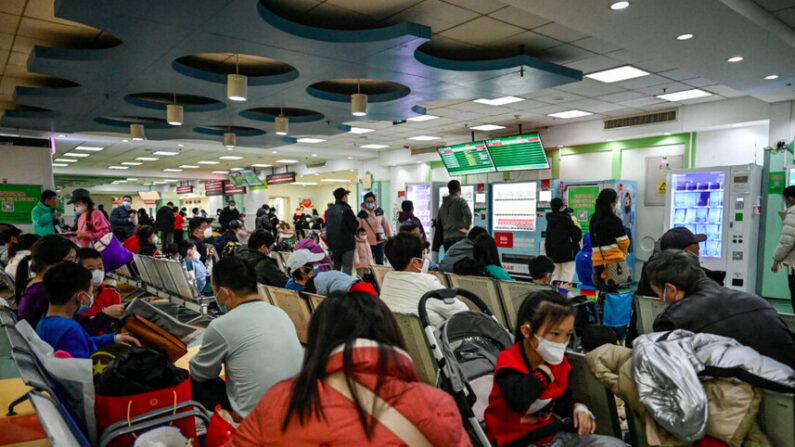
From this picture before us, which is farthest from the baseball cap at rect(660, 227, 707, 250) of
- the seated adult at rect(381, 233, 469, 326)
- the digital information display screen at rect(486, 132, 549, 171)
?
the digital information display screen at rect(486, 132, 549, 171)

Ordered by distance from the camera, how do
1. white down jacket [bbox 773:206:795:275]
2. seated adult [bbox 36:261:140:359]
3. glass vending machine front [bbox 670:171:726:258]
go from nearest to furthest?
seated adult [bbox 36:261:140:359] < white down jacket [bbox 773:206:795:275] < glass vending machine front [bbox 670:171:726:258]

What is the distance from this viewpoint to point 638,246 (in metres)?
9.18

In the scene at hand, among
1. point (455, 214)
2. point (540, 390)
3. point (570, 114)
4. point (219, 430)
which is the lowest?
point (219, 430)

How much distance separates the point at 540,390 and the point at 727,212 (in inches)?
271

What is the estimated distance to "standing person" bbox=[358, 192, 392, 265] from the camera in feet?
28.2

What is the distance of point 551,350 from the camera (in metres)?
1.92

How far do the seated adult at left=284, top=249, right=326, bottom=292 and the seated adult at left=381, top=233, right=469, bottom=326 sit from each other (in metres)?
1.07

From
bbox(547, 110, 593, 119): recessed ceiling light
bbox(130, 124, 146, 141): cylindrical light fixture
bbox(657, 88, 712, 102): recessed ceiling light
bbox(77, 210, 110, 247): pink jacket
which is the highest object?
bbox(657, 88, 712, 102): recessed ceiling light

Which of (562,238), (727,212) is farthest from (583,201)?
(562,238)

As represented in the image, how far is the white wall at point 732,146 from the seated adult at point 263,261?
775cm

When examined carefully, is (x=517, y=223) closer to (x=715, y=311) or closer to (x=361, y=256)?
(x=361, y=256)

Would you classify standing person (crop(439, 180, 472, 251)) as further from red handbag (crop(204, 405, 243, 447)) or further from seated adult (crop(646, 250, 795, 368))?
red handbag (crop(204, 405, 243, 447))

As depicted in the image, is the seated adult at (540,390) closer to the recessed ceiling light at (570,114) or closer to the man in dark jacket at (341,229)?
the man in dark jacket at (341,229)

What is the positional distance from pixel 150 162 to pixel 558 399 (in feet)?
58.5
